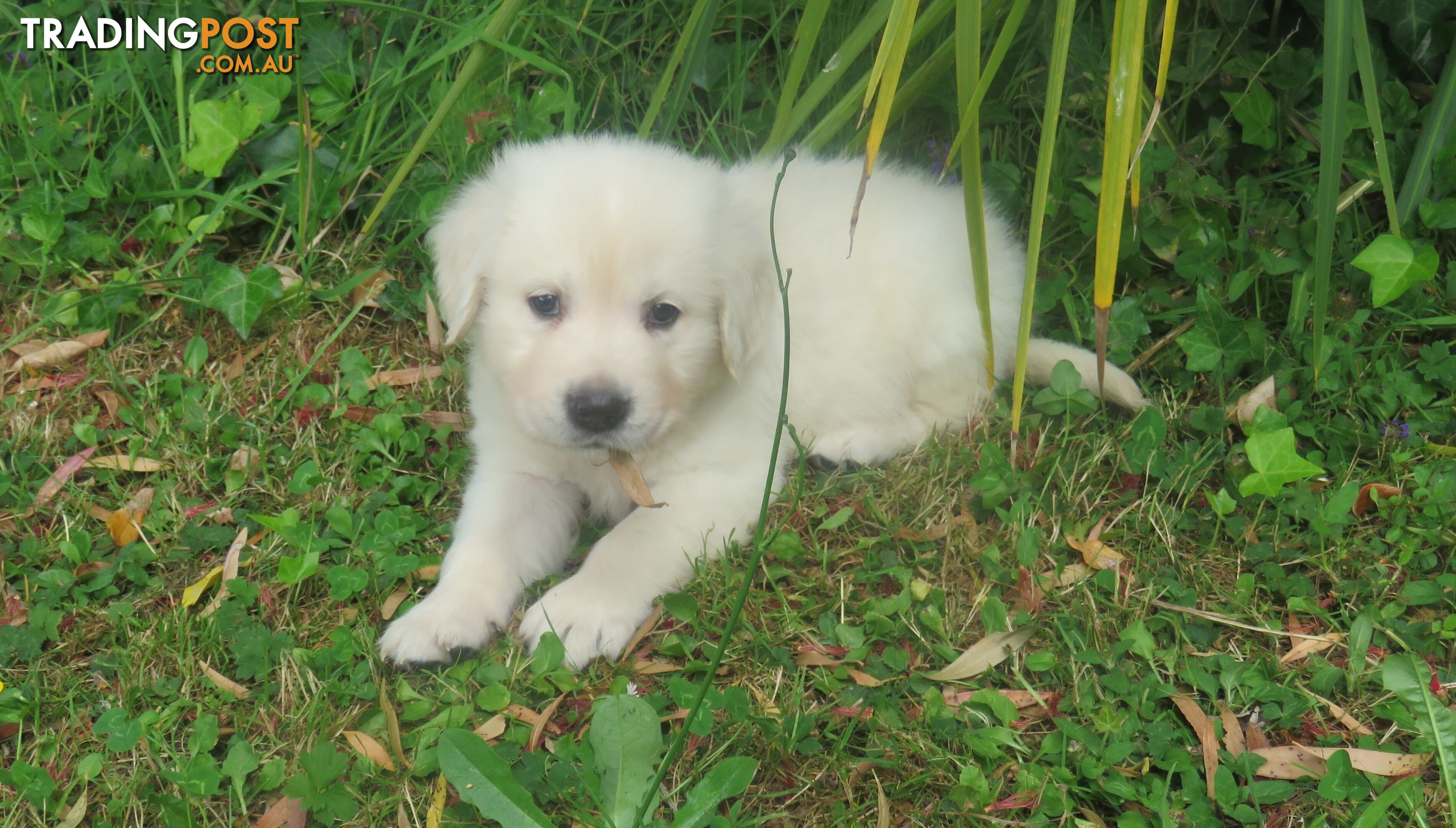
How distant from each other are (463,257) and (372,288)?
92 centimetres

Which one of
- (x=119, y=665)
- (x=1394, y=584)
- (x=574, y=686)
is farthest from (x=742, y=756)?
(x=1394, y=584)

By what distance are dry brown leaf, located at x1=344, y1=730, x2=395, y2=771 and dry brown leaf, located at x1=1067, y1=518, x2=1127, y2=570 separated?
1404 millimetres

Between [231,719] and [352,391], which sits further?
[352,391]

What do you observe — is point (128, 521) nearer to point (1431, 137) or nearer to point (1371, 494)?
point (1371, 494)

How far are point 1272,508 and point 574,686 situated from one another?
1506 millimetres

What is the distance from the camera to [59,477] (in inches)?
103

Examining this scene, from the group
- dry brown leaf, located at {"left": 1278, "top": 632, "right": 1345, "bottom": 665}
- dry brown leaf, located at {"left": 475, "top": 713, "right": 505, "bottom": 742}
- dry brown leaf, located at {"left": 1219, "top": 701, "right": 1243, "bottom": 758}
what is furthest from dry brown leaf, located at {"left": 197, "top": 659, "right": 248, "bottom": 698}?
dry brown leaf, located at {"left": 1278, "top": 632, "right": 1345, "bottom": 665}

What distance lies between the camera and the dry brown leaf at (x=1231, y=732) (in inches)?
76.8

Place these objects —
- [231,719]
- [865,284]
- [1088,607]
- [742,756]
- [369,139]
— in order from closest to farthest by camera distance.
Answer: [742,756], [231,719], [1088,607], [865,284], [369,139]

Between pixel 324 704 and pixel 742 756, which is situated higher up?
pixel 742 756

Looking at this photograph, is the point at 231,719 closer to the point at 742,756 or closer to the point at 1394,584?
the point at 742,756

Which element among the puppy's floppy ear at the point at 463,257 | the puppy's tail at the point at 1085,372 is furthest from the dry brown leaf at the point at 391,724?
the puppy's tail at the point at 1085,372

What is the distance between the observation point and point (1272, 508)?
242 cm

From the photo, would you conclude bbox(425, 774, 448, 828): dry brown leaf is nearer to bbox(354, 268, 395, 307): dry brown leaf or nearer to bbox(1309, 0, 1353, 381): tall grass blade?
bbox(354, 268, 395, 307): dry brown leaf
